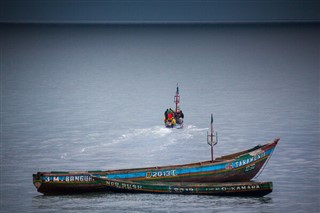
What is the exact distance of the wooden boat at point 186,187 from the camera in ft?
181

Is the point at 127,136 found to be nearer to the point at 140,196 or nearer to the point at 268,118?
the point at 268,118

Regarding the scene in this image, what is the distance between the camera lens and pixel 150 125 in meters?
82.9

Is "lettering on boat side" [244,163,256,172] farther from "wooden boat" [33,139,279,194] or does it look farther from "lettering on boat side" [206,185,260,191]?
"lettering on boat side" [206,185,260,191]

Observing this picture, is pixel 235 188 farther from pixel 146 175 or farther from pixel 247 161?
pixel 146 175

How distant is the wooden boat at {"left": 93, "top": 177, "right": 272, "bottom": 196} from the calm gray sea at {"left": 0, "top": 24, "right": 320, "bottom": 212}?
584 millimetres

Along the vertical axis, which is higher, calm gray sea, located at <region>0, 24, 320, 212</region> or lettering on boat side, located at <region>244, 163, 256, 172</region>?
calm gray sea, located at <region>0, 24, 320, 212</region>

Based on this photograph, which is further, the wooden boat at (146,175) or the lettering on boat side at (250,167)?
the lettering on boat side at (250,167)

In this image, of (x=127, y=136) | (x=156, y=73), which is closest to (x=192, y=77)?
(x=156, y=73)

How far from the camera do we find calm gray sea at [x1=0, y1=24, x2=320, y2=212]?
55.9 metres

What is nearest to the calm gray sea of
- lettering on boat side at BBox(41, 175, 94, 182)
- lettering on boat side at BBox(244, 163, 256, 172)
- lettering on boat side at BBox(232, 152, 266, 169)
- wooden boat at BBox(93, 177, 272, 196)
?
wooden boat at BBox(93, 177, 272, 196)

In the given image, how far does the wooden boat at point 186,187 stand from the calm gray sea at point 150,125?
0.58 metres

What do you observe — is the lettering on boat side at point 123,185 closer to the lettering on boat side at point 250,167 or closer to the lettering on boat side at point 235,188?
the lettering on boat side at point 235,188

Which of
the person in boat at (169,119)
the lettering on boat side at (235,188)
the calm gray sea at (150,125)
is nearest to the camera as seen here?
the lettering on boat side at (235,188)

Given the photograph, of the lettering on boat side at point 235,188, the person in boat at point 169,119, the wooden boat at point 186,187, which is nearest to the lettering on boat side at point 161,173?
the wooden boat at point 186,187
